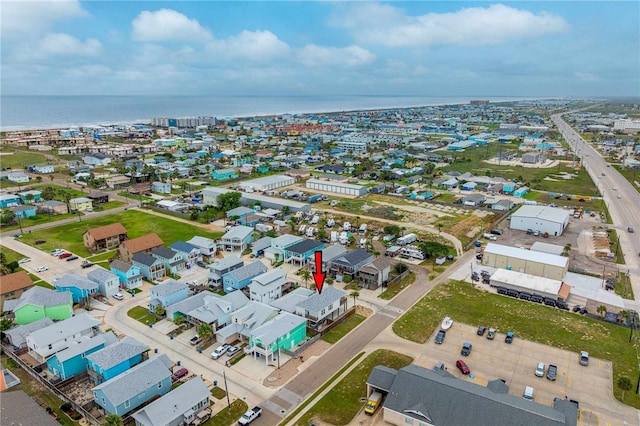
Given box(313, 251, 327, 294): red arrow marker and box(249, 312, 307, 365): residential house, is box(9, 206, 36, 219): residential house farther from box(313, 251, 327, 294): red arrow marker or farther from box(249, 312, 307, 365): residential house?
box(249, 312, 307, 365): residential house

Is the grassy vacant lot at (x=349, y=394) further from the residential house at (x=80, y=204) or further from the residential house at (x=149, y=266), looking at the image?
the residential house at (x=80, y=204)

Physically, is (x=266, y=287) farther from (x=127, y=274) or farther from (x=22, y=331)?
(x=22, y=331)

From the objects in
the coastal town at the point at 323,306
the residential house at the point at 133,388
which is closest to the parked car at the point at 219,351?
the coastal town at the point at 323,306

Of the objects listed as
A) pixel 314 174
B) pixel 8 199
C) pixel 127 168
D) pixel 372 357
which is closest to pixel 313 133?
pixel 314 174

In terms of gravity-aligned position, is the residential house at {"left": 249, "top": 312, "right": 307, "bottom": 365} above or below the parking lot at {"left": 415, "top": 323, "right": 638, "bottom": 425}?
above

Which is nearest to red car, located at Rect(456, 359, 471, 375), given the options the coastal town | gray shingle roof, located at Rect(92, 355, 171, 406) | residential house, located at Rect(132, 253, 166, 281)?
the coastal town

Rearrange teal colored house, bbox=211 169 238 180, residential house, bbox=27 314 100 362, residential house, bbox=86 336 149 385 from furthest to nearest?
A: 1. teal colored house, bbox=211 169 238 180
2. residential house, bbox=27 314 100 362
3. residential house, bbox=86 336 149 385

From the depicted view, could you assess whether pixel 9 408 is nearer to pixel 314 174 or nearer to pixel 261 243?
pixel 261 243
